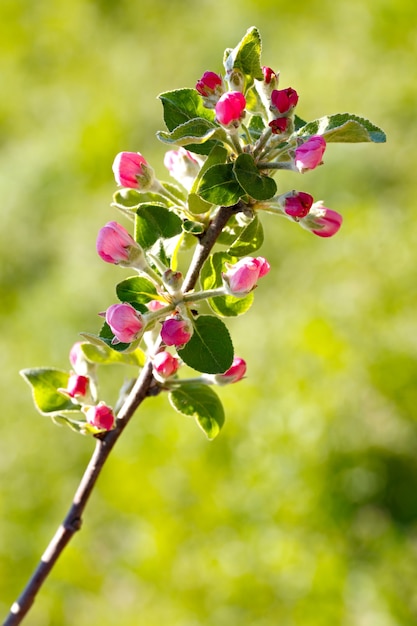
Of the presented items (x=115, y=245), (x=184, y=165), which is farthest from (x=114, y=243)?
(x=184, y=165)

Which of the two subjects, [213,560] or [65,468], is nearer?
[213,560]

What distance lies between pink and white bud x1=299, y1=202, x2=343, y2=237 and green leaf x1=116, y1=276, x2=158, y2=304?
12 centimetres

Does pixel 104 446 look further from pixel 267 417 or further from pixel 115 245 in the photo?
pixel 267 417

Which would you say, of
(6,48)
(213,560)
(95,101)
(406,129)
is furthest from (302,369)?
(6,48)

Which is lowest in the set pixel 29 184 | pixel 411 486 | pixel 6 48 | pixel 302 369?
pixel 411 486

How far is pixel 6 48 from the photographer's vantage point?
4242 mm

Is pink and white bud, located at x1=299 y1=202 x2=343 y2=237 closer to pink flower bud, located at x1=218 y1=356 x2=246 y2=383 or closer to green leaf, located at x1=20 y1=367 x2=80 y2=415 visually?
pink flower bud, located at x1=218 y1=356 x2=246 y2=383

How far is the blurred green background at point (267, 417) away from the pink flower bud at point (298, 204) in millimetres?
1227

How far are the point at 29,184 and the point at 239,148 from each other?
9.49 feet

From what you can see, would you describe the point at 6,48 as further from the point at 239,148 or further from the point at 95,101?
the point at 239,148

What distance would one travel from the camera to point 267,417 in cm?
195

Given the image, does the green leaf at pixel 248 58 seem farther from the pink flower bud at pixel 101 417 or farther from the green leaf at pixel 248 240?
the pink flower bud at pixel 101 417

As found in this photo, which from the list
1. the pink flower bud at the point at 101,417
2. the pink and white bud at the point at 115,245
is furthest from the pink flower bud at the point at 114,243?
the pink flower bud at the point at 101,417

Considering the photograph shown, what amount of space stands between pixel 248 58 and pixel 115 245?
0.15 meters
